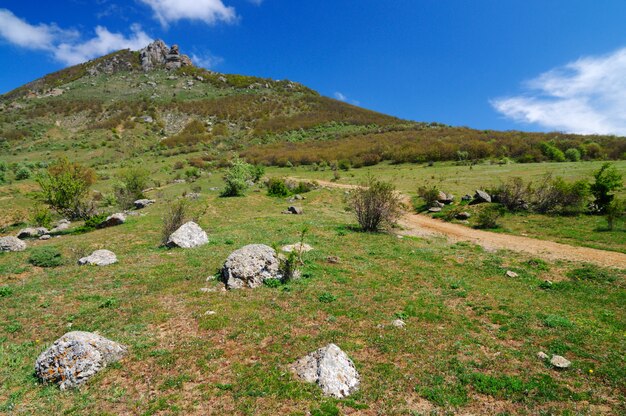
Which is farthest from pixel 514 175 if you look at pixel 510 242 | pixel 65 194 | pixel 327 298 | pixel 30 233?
pixel 30 233

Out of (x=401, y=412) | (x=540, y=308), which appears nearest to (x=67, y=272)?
(x=401, y=412)

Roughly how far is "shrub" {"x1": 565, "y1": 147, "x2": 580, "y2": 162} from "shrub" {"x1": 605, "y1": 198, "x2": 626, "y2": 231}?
31.1 metres

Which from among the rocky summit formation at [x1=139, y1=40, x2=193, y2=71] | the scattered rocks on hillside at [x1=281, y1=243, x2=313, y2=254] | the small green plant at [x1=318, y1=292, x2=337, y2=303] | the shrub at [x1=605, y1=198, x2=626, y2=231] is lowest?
the small green plant at [x1=318, y1=292, x2=337, y2=303]

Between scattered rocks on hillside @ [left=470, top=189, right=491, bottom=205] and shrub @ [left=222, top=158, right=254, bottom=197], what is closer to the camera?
scattered rocks on hillside @ [left=470, top=189, right=491, bottom=205]

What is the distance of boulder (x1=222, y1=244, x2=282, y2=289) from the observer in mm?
13680

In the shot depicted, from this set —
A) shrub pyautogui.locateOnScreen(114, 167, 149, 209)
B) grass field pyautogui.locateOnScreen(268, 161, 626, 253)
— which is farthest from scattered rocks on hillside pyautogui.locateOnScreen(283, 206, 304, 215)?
shrub pyautogui.locateOnScreen(114, 167, 149, 209)

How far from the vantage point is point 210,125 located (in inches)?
3479

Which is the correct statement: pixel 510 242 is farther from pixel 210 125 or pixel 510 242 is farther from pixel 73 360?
pixel 210 125

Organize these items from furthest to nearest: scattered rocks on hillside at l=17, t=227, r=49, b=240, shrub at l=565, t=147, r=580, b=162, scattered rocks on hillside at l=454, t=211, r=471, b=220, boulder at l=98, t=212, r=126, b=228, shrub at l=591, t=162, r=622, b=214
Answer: shrub at l=565, t=147, r=580, b=162
scattered rocks on hillside at l=454, t=211, r=471, b=220
boulder at l=98, t=212, r=126, b=228
shrub at l=591, t=162, r=622, b=214
scattered rocks on hillside at l=17, t=227, r=49, b=240

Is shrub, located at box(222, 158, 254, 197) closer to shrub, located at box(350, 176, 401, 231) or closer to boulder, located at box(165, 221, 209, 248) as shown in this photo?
boulder, located at box(165, 221, 209, 248)

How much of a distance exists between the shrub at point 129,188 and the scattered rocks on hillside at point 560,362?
3807 centimetres

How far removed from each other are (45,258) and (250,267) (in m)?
13.1

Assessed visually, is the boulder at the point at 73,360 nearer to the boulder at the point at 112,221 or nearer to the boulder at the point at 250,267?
the boulder at the point at 250,267

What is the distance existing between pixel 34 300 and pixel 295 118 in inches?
3540
